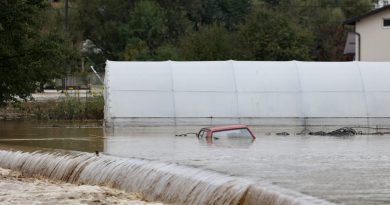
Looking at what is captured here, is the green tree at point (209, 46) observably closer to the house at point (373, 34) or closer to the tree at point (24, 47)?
the house at point (373, 34)

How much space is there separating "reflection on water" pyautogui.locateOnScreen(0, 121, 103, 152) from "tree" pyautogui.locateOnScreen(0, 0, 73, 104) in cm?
257

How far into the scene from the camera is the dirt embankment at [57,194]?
20.1m

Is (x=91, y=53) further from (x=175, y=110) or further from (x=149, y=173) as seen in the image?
(x=149, y=173)

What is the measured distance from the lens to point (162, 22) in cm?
10169

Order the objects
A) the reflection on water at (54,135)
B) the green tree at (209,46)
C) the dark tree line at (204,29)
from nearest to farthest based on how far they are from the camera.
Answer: the reflection on water at (54,135), the green tree at (209,46), the dark tree line at (204,29)

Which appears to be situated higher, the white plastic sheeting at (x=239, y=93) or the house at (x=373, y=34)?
the house at (x=373, y=34)

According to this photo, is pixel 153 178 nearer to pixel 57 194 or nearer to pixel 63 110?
pixel 57 194

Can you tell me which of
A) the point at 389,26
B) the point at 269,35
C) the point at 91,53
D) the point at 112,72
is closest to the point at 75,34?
the point at 91,53

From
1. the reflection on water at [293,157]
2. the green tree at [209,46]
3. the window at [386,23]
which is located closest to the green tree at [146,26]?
the green tree at [209,46]

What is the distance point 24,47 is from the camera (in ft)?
126

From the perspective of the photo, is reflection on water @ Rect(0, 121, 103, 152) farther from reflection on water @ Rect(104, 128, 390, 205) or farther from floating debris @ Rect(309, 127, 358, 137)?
floating debris @ Rect(309, 127, 358, 137)

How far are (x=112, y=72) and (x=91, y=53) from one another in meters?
62.8

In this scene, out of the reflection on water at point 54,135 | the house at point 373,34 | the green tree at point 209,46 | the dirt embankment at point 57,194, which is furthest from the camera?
the green tree at point 209,46

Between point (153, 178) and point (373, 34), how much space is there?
156ft
